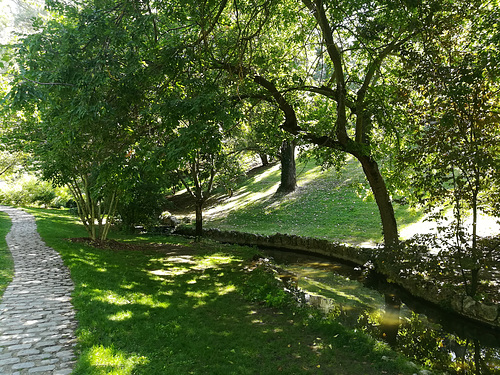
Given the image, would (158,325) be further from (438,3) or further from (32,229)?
(32,229)

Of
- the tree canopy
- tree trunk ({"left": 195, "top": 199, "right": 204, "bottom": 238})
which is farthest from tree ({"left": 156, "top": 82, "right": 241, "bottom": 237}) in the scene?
tree trunk ({"left": 195, "top": 199, "right": 204, "bottom": 238})

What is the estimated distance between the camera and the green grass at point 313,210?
15.2m

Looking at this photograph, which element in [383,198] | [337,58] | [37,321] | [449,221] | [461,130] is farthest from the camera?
[449,221]

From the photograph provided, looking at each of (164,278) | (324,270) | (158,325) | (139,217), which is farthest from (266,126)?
(139,217)

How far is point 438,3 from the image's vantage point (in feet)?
21.4

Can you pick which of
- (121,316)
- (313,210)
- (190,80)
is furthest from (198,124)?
(313,210)

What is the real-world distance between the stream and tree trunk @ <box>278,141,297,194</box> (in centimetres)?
1213

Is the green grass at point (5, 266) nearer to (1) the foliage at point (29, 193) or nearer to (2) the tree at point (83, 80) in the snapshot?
(2) the tree at point (83, 80)

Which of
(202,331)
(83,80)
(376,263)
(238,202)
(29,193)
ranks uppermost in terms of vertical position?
(83,80)

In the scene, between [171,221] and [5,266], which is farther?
[171,221]

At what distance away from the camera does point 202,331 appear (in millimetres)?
5895

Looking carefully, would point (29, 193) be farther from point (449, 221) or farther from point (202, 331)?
point (449, 221)

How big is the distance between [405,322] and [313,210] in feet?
39.0

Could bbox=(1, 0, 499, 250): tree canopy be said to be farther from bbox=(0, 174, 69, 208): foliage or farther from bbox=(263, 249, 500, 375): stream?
bbox=(0, 174, 69, 208): foliage
